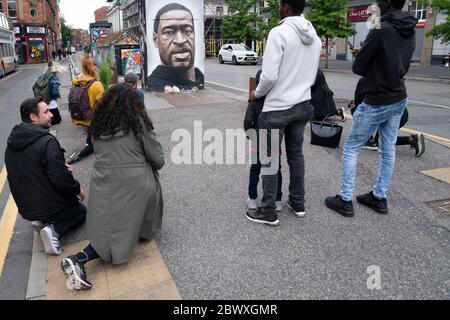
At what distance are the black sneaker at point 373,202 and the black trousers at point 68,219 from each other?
2.88 m

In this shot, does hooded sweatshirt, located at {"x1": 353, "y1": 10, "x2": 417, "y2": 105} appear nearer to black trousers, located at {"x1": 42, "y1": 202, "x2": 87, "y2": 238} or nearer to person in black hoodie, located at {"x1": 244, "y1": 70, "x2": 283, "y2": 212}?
person in black hoodie, located at {"x1": 244, "y1": 70, "x2": 283, "y2": 212}

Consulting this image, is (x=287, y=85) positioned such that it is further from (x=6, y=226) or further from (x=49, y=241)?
(x=6, y=226)

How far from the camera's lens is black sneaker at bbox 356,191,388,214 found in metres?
4.08

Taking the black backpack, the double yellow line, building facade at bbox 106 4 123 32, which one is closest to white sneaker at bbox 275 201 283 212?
the double yellow line

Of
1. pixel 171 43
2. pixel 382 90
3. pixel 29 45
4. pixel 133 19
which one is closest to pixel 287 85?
pixel 382 90

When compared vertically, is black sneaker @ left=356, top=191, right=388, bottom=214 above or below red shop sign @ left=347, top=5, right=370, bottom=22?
below

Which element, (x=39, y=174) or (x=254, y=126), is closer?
(x=39, y=174)

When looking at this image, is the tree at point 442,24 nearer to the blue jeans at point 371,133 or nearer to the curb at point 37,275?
the blue jeans at point 371,133

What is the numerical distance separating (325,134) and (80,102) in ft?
13.6

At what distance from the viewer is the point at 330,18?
24141 mm

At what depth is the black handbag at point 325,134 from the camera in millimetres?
6355

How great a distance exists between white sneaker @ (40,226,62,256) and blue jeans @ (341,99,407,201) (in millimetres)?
2744
